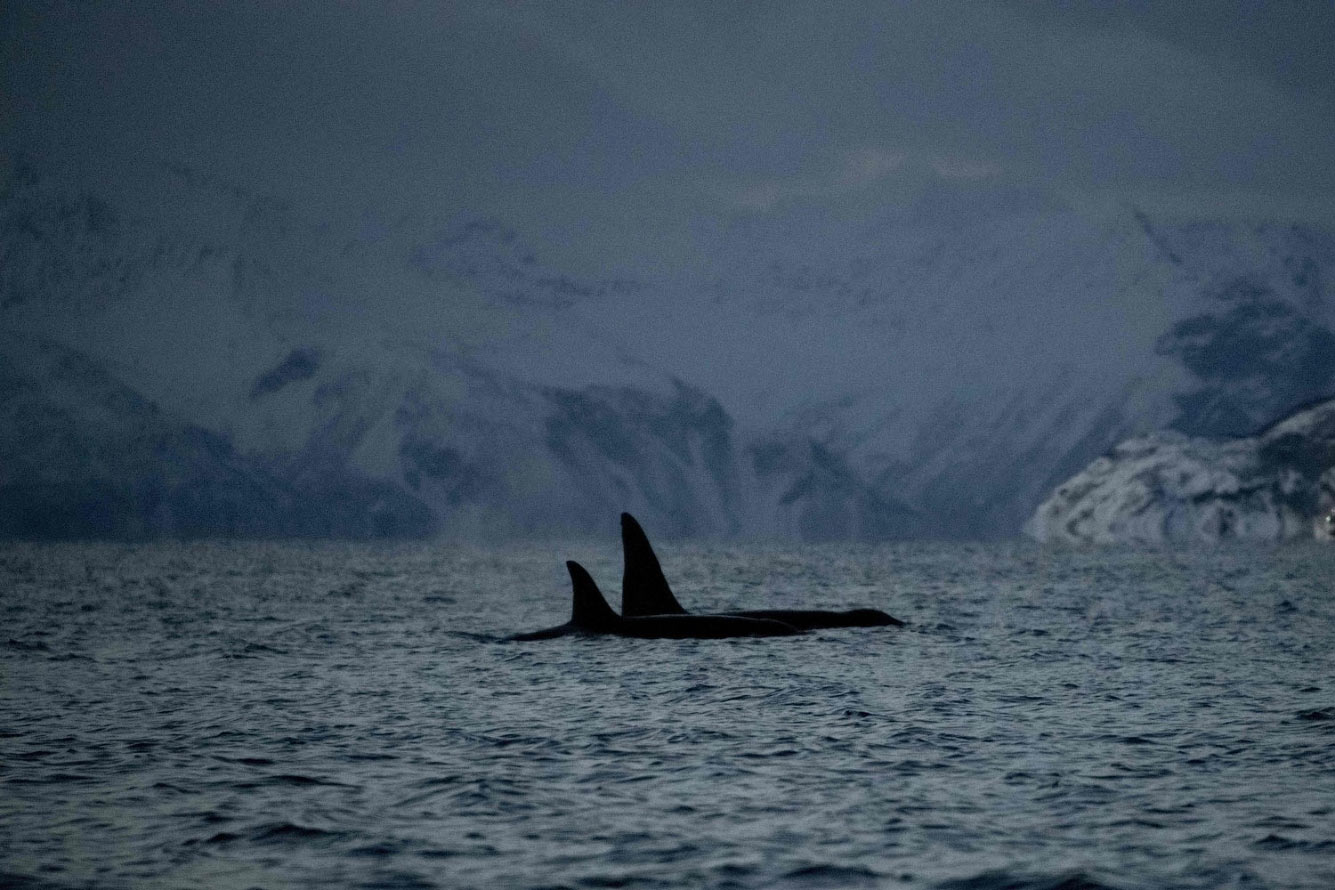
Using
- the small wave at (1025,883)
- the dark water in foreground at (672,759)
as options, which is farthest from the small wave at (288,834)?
the small wave at (1025,883)

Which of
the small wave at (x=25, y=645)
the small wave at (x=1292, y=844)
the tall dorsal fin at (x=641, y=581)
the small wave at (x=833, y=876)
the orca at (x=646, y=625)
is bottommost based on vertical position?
the small wave at (x=833, y=876)

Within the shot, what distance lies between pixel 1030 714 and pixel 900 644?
16.7m

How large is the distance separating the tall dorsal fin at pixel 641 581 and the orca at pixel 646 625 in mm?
1242

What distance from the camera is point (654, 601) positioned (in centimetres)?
5106

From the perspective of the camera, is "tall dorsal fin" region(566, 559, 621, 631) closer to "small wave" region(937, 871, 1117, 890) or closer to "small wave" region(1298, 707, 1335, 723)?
"small wave" region(1298, 707, 1335, 723)

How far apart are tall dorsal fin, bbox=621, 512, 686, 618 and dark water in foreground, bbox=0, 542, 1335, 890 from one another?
11.2 ft

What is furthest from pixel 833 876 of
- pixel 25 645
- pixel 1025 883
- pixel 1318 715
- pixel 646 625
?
pixel 25 645

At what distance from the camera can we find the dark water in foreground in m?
17.2

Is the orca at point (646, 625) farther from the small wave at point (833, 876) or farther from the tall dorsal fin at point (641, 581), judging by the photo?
the small wave at point (833, 876)

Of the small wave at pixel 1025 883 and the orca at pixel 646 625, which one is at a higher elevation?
the orca at pixel 646 625

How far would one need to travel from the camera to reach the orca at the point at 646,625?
Result: 46.8 meters

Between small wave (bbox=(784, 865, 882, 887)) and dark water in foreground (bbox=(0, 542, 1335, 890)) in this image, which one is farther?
dark water in foreground (bbox=(0, 542, 1335, 890))

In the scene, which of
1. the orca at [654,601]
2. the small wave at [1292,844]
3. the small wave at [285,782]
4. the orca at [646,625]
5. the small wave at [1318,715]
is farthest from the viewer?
the orca at [654,601]

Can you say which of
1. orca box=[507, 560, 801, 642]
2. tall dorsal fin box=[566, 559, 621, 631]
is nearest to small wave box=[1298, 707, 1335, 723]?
orca box=[507, 560, 801, 642]
